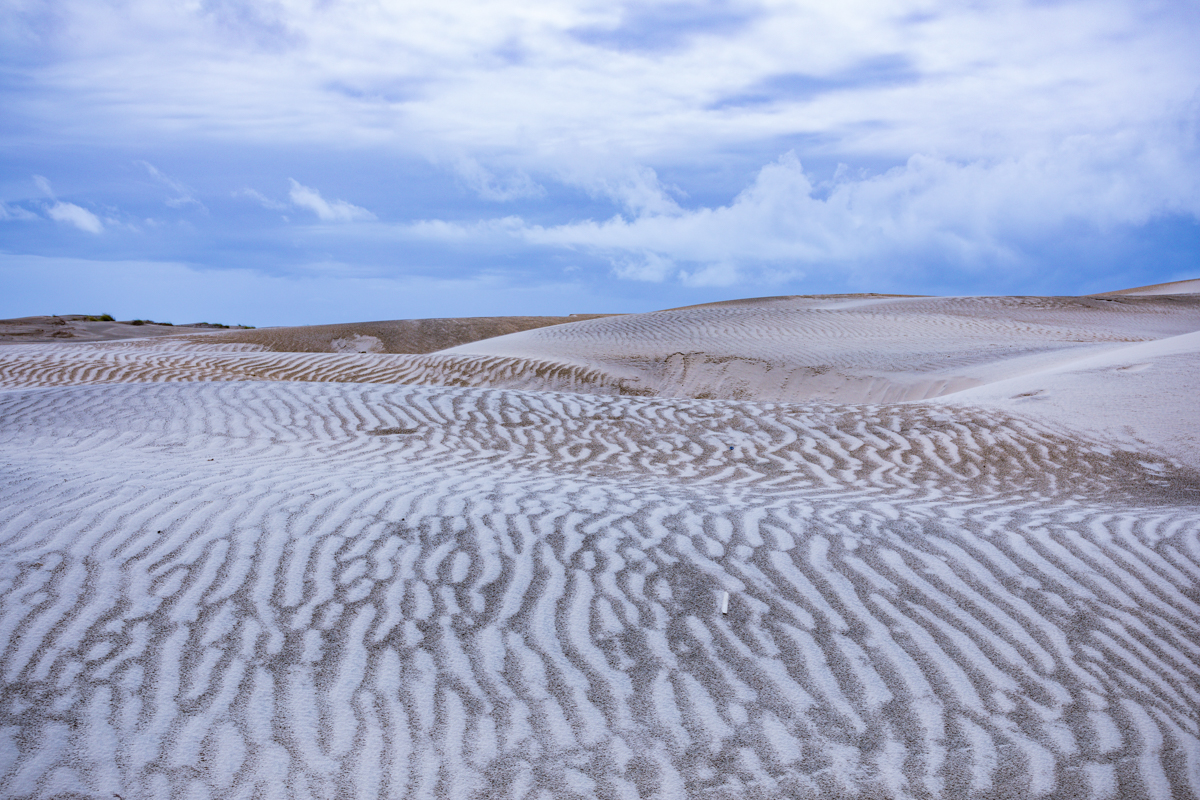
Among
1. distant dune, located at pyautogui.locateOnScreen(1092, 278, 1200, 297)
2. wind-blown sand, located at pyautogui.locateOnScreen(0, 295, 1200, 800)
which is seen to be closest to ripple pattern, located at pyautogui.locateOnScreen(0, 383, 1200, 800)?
wind-blown sand, located at pyautogui.locateOnScreen(0, 295, 1200, 800)

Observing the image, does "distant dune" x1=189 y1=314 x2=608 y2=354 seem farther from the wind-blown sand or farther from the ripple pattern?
the ripple pattern

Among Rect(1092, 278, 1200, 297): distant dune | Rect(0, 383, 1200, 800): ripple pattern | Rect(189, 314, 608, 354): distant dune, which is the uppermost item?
Rect(1092, 278, 1200, 297): distant dune

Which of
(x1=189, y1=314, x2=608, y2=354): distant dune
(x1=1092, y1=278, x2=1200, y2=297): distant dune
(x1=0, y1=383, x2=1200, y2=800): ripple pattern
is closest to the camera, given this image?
(x1=0, y1=383, x2=1200, y2=800): ripple pattern

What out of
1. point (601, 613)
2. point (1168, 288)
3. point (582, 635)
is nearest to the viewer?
point (582, 635)

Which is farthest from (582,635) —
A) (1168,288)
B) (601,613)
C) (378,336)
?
(1168,288)

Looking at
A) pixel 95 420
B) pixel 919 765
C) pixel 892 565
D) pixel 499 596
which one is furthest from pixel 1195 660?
pixel 95 420

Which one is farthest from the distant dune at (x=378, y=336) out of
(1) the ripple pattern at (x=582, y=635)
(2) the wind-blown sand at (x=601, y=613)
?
(1) the ripple pattern at (x=582, y=635)

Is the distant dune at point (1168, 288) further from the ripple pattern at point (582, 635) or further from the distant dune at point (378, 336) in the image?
the ripple pattern at point (582, 635)

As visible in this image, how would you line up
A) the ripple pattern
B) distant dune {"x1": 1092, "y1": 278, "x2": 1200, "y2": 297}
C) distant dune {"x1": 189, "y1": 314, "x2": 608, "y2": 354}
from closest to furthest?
the ripple pattern < distant dune {"x1": 189, "y1": 314, "x2": 608, "y2": 354} < distant dune {"x1": 1092, "y1": 278, "x2": 1200, "y2": 297}

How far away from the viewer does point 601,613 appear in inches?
137

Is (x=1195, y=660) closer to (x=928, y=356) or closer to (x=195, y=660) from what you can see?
(x=195, y=660)

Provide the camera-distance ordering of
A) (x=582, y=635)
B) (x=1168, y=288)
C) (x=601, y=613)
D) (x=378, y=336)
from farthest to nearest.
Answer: (x=1168, y=288)
(x=378, y=336)
(x=601, y=613)
(x=582, y=635)

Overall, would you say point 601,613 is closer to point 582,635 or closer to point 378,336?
point 582,635

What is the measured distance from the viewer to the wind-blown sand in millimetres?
2652
